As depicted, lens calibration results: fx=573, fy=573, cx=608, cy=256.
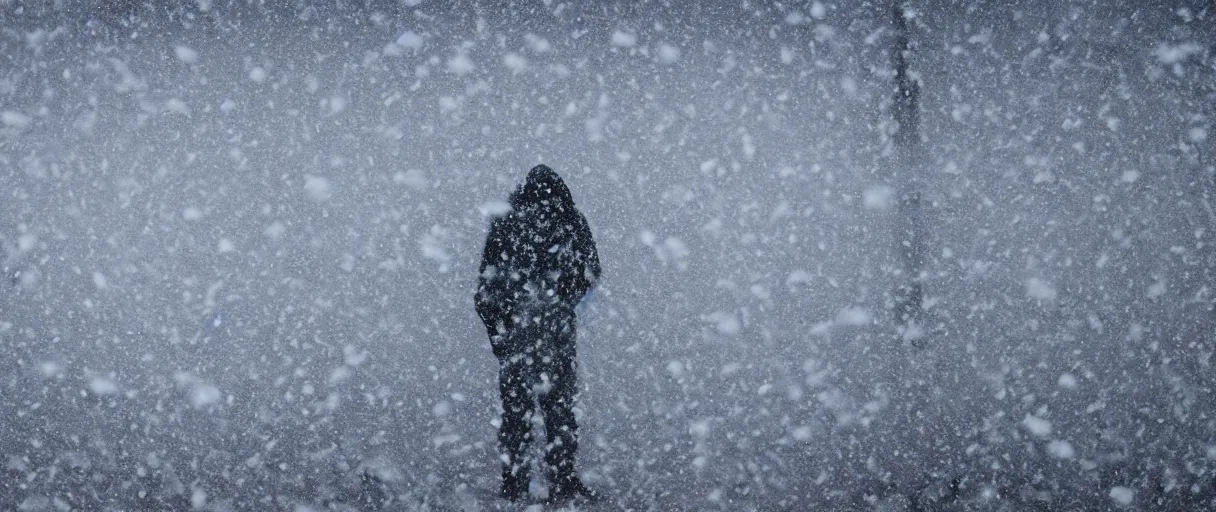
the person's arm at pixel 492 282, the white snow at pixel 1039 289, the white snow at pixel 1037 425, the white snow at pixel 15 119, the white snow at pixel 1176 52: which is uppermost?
the white snow at pixel 15 119

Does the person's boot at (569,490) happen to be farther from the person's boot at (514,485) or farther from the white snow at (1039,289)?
the white snow at (1039,289)

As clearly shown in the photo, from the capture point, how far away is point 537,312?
877mm

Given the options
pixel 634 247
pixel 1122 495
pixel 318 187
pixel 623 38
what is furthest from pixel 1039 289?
pixel 318 187

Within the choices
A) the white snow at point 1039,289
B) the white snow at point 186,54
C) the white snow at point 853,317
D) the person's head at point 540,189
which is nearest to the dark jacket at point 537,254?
the person's head at point 540,189

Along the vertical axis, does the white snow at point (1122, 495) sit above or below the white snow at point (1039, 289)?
below

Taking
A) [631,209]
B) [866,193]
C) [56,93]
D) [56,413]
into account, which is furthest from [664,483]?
[56,93]

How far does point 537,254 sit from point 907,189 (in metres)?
0.57

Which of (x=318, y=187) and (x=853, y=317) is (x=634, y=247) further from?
(x=318, y=187)

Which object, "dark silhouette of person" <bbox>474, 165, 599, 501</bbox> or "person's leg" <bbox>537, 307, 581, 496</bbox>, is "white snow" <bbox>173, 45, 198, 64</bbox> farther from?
"person's leg" <bbox>537, 307, 581, 496</bbox>

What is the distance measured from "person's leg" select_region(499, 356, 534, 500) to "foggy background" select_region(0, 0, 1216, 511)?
0.07 ft

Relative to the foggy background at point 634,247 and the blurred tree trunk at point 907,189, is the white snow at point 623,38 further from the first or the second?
the blurred tree trunk at point 907,189

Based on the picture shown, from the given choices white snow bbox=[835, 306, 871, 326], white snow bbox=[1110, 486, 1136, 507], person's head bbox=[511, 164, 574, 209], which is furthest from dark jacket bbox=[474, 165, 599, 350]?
white snow bbox=[1110, 486, 1136, 507]

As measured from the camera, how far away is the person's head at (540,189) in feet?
2.84

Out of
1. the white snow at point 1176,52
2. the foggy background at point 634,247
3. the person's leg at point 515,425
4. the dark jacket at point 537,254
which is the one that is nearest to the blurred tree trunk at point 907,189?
the foggy background at point 634,247
